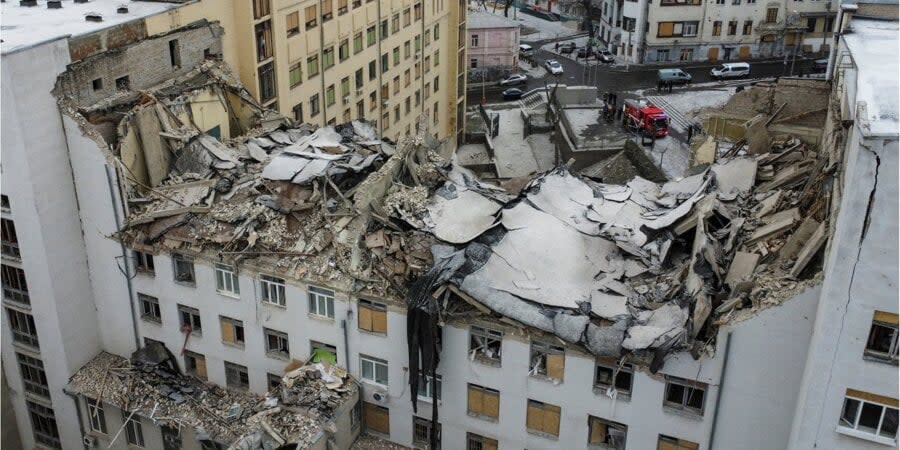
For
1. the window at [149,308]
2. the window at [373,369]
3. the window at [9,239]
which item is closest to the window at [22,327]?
the window at [9,239]

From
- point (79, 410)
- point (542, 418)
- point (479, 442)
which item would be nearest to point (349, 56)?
point (79, 410)

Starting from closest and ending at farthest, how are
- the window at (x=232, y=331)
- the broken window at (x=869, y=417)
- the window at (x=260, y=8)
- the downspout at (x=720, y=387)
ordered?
the broken window at (x=869, y=417)
the downspout at (x=720, y=387)
the window at (x=232, y=331)
the window at (x=260, y=8)

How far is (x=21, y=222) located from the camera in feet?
101

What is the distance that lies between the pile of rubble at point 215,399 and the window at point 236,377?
26 centimetres

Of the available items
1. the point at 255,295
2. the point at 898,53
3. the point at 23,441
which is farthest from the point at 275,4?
the point at 898,53

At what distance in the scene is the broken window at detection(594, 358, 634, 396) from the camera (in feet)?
82.6

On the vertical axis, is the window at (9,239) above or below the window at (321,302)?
above

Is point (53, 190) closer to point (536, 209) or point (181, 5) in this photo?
point (181, 5)

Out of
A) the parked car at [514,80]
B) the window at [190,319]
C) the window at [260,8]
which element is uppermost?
the window at [260,8]

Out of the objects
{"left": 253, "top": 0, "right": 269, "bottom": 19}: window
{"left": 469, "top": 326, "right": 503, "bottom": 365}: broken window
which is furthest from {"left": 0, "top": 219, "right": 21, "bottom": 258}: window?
{"left": 469, "top": 326, "right": 503, "bottom": 365}: broken window

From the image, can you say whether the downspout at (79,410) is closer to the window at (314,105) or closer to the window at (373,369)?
the window at (373,369)

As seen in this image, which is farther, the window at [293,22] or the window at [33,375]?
the window at [293,22]

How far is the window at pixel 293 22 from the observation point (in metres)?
43.8

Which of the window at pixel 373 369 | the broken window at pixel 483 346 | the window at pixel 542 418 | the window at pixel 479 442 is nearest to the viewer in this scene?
the broken window at pixel 483 346
